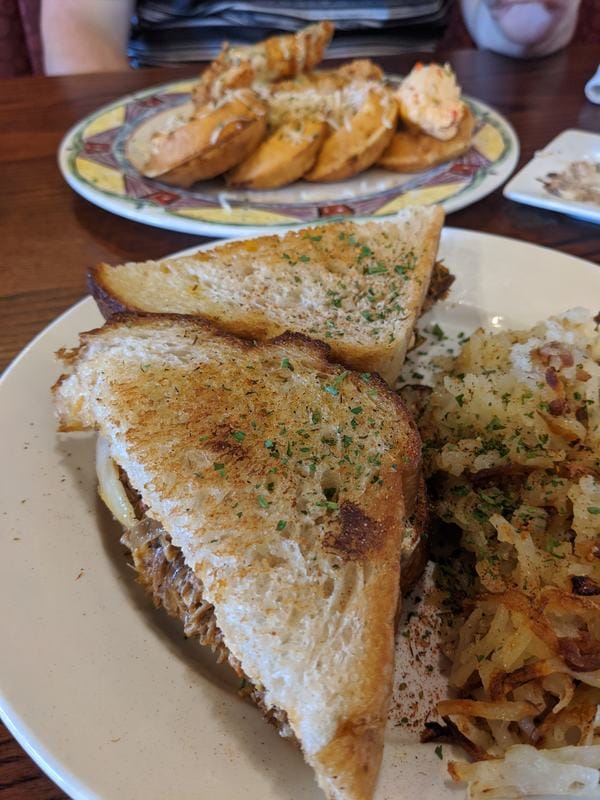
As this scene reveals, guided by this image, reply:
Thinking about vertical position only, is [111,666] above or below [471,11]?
below

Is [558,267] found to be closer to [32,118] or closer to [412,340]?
[412,340]

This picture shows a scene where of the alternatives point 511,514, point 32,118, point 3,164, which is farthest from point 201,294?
point 32,118

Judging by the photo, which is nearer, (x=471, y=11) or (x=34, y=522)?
(x=34, y=522)

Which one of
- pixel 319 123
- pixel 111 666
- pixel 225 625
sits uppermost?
pixel 319 123

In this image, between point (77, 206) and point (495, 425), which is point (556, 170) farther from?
point (77, 206)

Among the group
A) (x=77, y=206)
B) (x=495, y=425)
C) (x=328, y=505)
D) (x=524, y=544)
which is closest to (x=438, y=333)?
(x=495, y=425)

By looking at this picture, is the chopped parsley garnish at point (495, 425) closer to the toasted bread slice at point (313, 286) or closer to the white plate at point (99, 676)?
the toasted bread slice at point (313, 286)

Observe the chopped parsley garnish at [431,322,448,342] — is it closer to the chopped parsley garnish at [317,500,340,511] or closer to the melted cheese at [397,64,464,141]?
the chopped parsley garnish at [317,500,340,511]

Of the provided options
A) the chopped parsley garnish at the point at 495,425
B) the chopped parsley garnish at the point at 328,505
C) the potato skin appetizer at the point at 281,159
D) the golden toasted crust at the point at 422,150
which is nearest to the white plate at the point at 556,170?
the golden toasted crust at the point at 422,150
